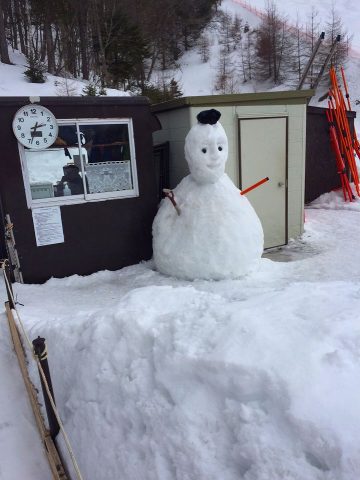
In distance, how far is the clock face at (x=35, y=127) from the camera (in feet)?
17.2

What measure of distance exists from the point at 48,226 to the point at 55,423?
3303 mm

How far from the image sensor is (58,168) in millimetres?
5684

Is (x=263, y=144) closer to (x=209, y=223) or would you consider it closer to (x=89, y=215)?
(x=209, y=223)

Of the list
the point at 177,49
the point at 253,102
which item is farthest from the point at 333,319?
the point at 177,49

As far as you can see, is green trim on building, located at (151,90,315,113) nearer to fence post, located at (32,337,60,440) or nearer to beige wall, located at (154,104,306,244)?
beige wall, located at (154,104,306,244)

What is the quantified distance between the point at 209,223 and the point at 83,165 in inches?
79.7

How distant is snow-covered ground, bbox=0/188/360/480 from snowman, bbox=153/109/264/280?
1.77 metres

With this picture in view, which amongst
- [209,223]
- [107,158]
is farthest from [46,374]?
[107,158]

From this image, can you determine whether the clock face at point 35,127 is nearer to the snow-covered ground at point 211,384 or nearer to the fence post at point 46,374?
the snow-covered ground at point 211,384

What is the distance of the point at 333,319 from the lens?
8.88ft

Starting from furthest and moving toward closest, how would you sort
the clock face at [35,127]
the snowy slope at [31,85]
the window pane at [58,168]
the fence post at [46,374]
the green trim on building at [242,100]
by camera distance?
the snowy slope at [31,85] → the green trim on building at [242,100] → the window pane at [58,168] → the clock face at [35,127] → the fence post at [46,374]

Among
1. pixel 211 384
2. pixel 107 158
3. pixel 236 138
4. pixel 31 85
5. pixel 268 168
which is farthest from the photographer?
pixel 31 85

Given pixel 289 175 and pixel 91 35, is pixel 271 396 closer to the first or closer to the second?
pixel 289 175

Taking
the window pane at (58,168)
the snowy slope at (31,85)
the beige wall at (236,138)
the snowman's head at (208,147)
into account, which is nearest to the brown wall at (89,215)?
the window pane at (58,168)
